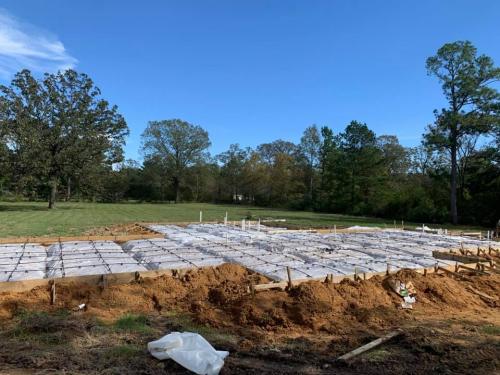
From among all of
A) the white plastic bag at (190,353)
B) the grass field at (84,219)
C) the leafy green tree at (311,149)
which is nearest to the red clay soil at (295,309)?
the white plastic bag at (190,353)

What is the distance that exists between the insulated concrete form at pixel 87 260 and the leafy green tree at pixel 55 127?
55.5ft

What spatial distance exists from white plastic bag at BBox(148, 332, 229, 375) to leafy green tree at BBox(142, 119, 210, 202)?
51.2 metres

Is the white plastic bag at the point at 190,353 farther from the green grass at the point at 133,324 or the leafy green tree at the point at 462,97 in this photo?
the leafy green tree at the point at 462,97

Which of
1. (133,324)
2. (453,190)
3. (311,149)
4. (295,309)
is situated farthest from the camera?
(311,149)

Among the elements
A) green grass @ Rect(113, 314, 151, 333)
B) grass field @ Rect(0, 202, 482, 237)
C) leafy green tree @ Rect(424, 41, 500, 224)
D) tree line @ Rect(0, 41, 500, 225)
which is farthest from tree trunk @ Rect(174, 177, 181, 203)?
green grass @ Rect(113, 314, 151, 333)

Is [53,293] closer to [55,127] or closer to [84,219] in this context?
[84,219]

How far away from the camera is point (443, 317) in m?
5.64

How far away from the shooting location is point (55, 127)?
81.8 ft

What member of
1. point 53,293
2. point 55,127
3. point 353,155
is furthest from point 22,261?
point 353,155

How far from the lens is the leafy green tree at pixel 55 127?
23266 mm

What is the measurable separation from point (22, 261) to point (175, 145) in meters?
A: 47.9

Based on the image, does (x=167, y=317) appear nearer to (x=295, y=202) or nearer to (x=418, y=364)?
(x=418, y=364)

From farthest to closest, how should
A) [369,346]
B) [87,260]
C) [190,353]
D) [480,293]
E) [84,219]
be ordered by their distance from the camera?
1. [84,219]
2. [87,260]
3. [480,293]
4. [369,346]
5. [190,353]

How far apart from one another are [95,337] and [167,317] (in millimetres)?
1144
